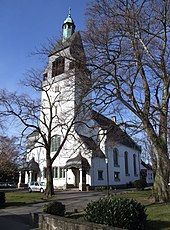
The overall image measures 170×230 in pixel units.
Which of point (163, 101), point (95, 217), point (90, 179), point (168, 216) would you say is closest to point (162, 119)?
point (163, 101)

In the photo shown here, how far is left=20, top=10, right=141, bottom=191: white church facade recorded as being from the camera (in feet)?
54.0

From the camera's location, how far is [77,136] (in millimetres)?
40250

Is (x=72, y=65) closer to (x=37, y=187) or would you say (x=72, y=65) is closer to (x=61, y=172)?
(x=37, y=187)

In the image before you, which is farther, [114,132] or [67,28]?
[67,28]

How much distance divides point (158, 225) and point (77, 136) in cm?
3076

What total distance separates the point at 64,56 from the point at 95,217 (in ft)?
→ 36.2

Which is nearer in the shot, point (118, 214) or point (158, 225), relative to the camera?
point (118, 214)

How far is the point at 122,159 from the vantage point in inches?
1914

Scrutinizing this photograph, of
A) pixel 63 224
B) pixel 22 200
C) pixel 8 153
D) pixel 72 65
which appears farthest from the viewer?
pixel 8 153

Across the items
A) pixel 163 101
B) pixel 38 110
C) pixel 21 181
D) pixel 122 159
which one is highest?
pixel 38 110

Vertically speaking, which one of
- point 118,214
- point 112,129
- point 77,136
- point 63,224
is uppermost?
point 77,136

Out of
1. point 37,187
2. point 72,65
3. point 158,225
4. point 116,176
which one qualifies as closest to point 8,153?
point 37,187

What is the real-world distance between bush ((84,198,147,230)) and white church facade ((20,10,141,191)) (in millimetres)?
7467

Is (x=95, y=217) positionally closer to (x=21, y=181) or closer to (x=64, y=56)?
(x=64, y=56)
